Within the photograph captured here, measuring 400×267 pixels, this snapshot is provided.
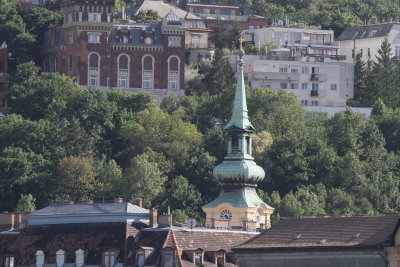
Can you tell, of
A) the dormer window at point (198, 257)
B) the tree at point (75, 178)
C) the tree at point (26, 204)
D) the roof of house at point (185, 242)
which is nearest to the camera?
the dormer window at point (198, 257)

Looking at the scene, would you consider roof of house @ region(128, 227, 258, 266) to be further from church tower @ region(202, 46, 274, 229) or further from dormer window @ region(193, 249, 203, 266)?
church tower @ region(202, 46, 274, 229)

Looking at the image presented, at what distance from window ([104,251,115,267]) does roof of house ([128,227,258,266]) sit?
3.11 ft

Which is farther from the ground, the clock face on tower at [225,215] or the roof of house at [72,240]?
the clock face on tower at [225,215]

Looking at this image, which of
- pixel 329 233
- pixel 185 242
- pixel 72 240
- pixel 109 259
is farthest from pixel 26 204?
pixel 329 233

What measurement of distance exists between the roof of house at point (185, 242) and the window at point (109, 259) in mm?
948

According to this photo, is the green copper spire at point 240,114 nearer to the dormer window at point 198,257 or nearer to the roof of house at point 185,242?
the roof of house at point 185,242

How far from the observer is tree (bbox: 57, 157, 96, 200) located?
586 ft

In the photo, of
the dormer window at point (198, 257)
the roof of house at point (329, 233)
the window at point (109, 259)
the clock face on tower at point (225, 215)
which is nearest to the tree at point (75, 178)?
the clock face on tower at point (225, 215)

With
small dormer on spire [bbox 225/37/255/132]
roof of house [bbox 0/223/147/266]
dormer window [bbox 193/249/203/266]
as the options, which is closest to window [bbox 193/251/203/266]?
dormer window [bbox 193/249/203/266]

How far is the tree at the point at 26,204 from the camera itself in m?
165

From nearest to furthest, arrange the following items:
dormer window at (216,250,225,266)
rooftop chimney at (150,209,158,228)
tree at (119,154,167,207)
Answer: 1. dormer window at (216,250,225,266)
2. rooftop chimney at (150,209,158,228)
3. tree at (119,154,167,207)

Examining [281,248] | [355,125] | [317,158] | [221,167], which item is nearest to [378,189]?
[317,158]

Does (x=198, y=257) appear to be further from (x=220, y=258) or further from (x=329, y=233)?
(x=329, y=233)

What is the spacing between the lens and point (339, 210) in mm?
174125
